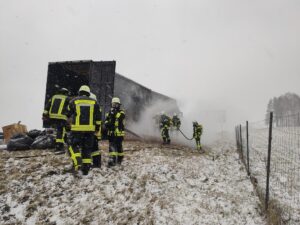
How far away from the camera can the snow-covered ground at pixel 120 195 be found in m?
4.48

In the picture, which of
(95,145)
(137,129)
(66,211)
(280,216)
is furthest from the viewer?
(137,129)

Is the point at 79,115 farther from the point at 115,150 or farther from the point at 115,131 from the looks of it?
the point at 115,150

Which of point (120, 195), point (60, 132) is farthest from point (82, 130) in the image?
point (60, 132)

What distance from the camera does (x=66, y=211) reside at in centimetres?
450

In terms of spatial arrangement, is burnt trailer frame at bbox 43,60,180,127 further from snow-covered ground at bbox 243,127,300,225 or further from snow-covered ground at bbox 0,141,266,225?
snow-covered ground at bbox 243,127,300,225

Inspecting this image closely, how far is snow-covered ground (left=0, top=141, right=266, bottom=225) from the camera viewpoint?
4.48 meters

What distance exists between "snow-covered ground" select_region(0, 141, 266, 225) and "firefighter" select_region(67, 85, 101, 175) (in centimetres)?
37

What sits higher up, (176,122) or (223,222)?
(176,122)

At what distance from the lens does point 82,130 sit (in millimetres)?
5754

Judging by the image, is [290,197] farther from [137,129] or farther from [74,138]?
[137,129]

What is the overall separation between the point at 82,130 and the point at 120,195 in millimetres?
1665

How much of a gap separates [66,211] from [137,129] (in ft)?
38.2

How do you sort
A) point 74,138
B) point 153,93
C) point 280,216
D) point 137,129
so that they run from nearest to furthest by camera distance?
point 280,216
point 74,138
point 137,129
point 153,93

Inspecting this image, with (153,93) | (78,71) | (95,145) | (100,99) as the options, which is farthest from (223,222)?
(153,93)
